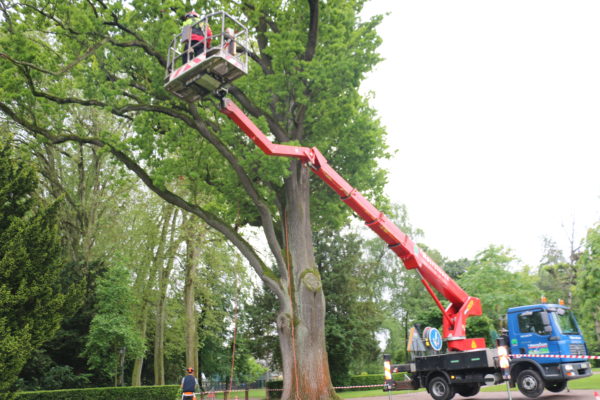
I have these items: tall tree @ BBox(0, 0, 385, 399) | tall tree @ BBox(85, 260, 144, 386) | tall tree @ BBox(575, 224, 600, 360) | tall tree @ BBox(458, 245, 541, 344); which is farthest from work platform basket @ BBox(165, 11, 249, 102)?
tall tree @ BBox(458, 245, 541, 344)

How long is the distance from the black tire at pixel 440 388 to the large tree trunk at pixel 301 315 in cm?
259

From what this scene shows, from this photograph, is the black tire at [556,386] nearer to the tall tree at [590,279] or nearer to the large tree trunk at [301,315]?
the large tree trunk at [301,315]

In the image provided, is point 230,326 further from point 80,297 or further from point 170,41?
point 170,41

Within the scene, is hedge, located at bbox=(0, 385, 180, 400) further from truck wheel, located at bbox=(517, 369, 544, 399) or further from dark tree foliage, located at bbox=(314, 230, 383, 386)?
truck wheel, located at bbox=(517, 369, 544, 399)

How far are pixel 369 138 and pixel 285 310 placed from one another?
240 inches

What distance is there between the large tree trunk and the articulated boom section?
2873mm

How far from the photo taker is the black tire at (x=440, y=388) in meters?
11.8

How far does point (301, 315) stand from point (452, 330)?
4100 millimetres

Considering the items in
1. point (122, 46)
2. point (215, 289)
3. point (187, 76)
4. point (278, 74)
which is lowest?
point (215, 289)

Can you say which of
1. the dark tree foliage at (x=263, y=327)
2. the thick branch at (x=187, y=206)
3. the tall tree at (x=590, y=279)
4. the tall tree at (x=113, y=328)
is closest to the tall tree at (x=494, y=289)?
the tall tree at (x=590, y=279)

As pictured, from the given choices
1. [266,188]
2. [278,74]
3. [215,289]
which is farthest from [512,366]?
[215,289]

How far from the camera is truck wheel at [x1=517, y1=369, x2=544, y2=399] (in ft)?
34.9

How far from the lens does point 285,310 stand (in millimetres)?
13234

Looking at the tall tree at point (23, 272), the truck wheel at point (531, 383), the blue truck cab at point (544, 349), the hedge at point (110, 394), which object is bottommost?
the hedge at point (110, 394)
